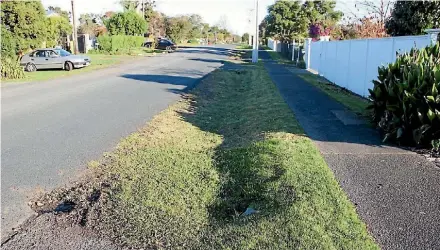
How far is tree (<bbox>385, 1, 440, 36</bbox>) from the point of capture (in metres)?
11.3

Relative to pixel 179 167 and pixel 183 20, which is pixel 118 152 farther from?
pixel 183 20

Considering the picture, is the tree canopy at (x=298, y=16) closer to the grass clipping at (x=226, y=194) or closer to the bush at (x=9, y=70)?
the bush at (x=9, y=70)

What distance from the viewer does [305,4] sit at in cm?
4581

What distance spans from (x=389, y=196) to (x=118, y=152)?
4.26m

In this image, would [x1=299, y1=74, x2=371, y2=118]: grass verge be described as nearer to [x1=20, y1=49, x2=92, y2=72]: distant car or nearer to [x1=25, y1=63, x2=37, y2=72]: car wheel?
[x1=20, y1=49, x2=92, y2=72]: distant car

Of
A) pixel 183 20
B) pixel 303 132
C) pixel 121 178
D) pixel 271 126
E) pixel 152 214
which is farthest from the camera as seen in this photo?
pixel 183 20

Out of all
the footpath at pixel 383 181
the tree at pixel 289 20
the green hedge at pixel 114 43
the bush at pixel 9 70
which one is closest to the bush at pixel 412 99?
the footpath at pixel 383 181

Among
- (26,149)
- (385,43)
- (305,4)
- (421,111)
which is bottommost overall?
(26,149)

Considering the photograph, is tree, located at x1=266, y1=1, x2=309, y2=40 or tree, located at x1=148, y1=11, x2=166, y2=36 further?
tree, located at x1=148, y1=11, x2=166, y2=36

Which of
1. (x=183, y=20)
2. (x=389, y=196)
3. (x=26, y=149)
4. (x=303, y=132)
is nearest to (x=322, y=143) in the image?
(x=303, y=132)

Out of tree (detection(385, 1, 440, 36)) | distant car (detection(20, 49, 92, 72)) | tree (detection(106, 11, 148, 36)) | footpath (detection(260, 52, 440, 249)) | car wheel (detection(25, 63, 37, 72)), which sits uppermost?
tree (detection(106, 11, 148, 36))

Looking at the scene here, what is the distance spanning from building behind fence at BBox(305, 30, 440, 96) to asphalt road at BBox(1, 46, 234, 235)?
19.3 feet

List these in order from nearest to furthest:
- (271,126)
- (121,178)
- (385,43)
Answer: (121,178) < (271,126) < (385,43)

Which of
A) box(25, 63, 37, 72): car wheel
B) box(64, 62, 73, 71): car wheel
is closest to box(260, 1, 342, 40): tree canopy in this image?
box(64, 62, 73, 71): car wheel
